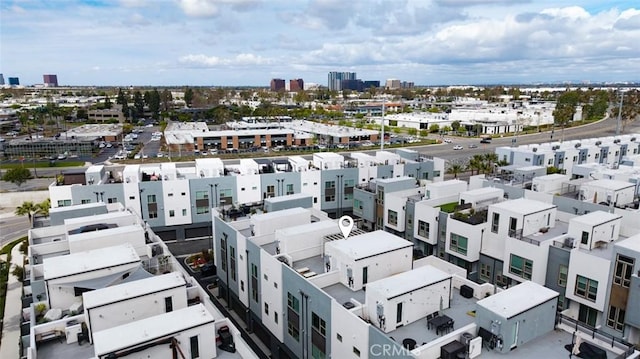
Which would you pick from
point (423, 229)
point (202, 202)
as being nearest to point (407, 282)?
point (423, 229)

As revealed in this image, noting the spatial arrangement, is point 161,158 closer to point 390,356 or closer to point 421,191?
point 421,191

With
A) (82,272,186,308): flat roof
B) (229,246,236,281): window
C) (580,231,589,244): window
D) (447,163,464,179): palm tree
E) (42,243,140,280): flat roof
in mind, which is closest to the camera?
(82,272,186,308): flat roof

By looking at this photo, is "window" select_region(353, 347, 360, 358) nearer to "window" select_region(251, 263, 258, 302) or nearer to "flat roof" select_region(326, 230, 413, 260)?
"flat roof" select_region(326, 230, 413, 260)

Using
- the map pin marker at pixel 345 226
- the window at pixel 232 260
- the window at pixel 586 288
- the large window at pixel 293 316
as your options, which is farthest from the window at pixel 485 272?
the window at pixel 232 260

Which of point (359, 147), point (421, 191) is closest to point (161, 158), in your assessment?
point (359, 147)

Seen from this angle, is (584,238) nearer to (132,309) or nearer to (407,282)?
(407,282)

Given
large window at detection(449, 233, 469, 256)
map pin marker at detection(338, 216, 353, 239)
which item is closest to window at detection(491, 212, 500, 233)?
large window at detection(449, 233, 469, 256)
